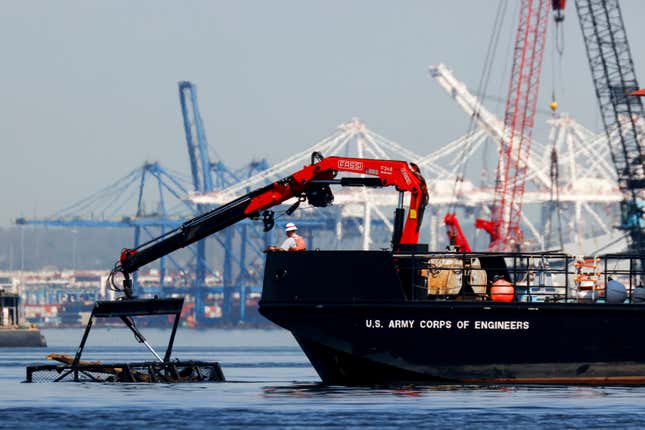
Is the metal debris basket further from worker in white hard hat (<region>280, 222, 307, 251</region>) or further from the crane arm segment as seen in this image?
worker in white hard hat (<region>280, 222, 307, 251</region>)

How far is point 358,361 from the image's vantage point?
3291 centimetres

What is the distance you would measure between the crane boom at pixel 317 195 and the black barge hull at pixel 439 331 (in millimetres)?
1755

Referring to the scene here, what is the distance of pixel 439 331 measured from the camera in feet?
107

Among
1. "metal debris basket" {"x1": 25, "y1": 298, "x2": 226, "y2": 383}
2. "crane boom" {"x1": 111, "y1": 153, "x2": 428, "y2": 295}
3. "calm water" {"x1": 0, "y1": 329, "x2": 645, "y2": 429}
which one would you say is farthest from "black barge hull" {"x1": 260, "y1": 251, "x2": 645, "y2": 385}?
"metal debris basket" {"x1": 25, "y1": 298, "x2": 226, "y2": 383}

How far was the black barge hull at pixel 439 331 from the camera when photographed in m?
32.5

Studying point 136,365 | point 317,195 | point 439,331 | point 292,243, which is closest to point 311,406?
point 439,331

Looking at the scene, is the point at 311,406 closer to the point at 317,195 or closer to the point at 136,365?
the point at 317,195

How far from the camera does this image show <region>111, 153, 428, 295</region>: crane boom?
34.3 meters

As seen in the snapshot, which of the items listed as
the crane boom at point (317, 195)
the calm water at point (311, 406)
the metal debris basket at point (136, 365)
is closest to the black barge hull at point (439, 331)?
the calm water at point (311, 406)

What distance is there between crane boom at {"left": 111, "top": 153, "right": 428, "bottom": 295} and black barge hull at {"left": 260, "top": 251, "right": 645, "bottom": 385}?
1755mm

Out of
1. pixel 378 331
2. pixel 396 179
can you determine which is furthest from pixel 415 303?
pixel 396 179

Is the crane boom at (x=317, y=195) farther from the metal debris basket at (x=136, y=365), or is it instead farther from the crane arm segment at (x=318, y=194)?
the metal debris basket at (x=136, y=365)

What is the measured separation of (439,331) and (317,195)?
4.07 m

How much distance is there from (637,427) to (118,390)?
11109mm
